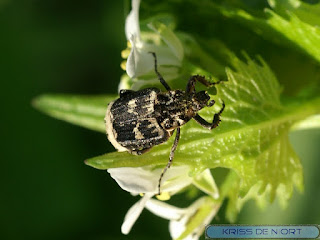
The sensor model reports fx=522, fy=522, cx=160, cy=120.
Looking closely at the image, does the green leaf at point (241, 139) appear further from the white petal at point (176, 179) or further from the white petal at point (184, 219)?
the white petal at point (184, 219)

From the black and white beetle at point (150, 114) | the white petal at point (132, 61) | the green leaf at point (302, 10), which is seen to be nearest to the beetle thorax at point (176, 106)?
the black and white beetle at point (150, 114)

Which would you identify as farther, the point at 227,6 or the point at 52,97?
the point at 52,97

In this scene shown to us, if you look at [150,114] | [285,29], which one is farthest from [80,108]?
[285,29]

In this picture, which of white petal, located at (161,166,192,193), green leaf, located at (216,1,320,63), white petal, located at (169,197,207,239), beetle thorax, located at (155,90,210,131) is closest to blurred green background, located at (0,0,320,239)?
white petal, located at (169,197,207,239)

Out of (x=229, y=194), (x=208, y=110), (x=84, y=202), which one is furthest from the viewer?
(x=84, y=202)

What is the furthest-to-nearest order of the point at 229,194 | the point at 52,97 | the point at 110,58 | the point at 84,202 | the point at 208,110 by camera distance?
the point at 110,58 → the point at 84,202 → the point at 52,97 → the point at 229,194 → the point at 208,110

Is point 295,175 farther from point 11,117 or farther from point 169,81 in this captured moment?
point 11,117

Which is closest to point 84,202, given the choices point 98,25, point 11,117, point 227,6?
point 11,117
